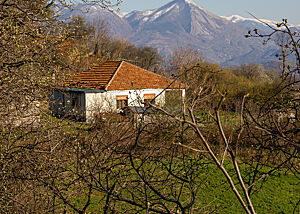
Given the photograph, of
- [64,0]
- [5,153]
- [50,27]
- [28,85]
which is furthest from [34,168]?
[64,0]

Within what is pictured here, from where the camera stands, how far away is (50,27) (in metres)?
4.97

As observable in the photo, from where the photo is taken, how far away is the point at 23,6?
4.84 m

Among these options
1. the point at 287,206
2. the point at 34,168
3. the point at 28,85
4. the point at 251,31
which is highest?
the point at 251,31

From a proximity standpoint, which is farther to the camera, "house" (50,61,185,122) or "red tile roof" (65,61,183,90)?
"red tile roof" (65,61,183,90)

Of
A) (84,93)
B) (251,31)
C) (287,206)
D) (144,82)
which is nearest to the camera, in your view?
(251,31)

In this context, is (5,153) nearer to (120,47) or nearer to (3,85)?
(3,85)

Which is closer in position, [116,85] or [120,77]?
[116,85]

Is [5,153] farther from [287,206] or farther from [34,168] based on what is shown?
[287,206]

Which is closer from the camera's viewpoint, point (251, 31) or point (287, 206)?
point (251, 31)

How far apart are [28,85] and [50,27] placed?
1122 millimetres

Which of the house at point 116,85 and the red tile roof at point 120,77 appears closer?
the house at point 116,85

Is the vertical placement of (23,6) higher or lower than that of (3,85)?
higher

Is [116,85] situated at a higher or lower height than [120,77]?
lower

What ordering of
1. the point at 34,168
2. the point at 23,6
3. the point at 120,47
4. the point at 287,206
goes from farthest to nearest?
1. the point at 120,47
2. the point at 287,206
3. the point at 23,6
4. the point at 34,168
